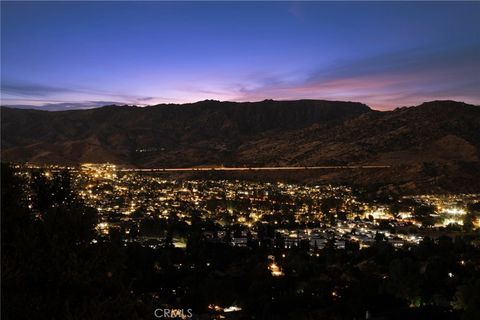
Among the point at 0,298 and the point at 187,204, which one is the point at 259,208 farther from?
the point at 0,298

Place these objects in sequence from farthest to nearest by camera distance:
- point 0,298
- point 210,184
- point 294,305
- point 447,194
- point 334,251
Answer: point 210,184, point 447,194, point 334,251, point 294,305, point 0,298

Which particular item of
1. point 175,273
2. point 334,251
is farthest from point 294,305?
point 334,251

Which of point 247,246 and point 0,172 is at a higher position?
point 0,172

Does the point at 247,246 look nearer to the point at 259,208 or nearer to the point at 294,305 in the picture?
the point at 294,305

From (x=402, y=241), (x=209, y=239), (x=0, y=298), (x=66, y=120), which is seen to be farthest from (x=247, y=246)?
(x=66, y=120)

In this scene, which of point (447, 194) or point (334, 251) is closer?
point (334, 251)

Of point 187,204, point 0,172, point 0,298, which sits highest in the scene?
point 0,172

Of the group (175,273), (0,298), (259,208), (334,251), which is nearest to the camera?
(0,298)
